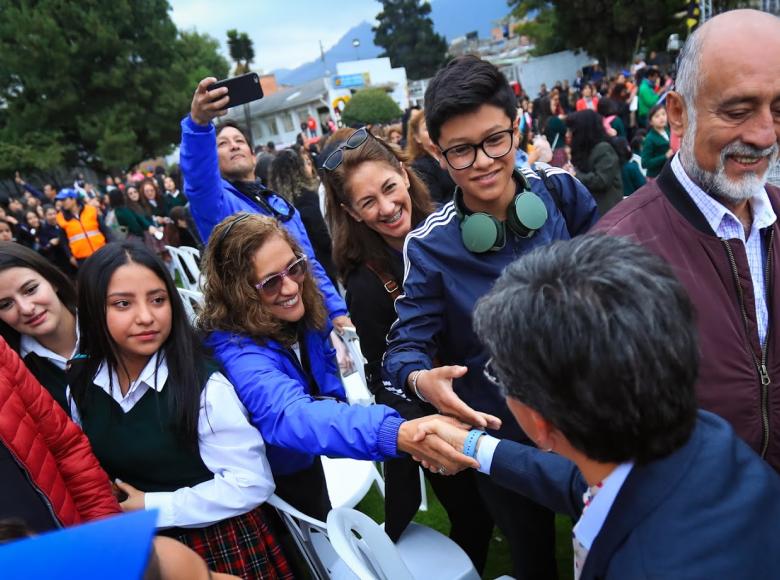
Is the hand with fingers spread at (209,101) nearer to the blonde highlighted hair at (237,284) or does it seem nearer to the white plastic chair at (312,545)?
the blonde highlighted hair at (237,284)

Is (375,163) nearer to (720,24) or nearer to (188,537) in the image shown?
(720,24)

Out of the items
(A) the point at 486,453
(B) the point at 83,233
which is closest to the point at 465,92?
(A) the point at 486,453

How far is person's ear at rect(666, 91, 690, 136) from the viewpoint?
148cm

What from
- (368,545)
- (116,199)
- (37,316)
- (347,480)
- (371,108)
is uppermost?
(371,108)

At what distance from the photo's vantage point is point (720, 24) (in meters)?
1.36

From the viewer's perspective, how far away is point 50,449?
1823mm

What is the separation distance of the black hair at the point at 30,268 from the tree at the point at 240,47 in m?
76.2

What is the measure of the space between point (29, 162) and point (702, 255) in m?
36.0

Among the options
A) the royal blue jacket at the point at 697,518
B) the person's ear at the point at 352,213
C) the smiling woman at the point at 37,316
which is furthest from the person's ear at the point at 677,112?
the smiling woman at the point at 37,316

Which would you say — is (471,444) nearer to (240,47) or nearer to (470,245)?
(470,245)

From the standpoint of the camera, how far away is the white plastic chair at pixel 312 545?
192cm

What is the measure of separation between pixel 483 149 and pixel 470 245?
32cm

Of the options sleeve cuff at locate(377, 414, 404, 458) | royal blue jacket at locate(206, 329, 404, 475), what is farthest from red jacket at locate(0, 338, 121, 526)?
sleeve cuff at locate(377, 414, 404, 458)

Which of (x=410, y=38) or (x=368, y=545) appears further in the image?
(x=410, y=38)
